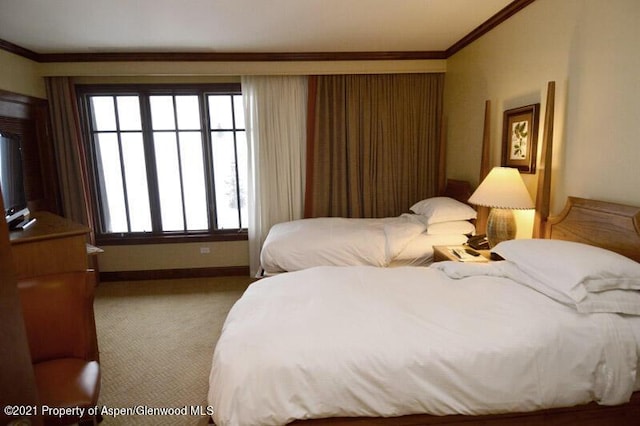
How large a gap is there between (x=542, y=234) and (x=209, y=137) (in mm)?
3588

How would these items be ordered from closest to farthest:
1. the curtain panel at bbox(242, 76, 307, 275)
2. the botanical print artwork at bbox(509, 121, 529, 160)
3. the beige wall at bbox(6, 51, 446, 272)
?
the botanical print artwork at bbox(509, 121, 529, 160) < the beige wall at bbox(6, 51, 446, 272) < the curtain panel at bbox(242, 76, 307, 275)

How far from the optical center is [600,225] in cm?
186

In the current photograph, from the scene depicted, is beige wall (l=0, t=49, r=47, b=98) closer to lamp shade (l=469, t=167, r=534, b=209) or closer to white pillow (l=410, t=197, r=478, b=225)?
white pillow (l=410, t=197, r=478, b=225)

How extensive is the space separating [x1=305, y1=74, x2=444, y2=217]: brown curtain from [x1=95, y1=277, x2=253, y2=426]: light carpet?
1.65m

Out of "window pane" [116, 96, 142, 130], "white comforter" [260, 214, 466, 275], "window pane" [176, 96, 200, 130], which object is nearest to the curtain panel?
"window pane" [176, 96, 200, 130]

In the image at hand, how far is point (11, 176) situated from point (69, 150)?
119cm

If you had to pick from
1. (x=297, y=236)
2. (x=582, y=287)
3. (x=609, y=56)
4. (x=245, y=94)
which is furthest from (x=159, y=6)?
(x=582, y=287)

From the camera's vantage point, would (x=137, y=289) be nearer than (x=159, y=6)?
No

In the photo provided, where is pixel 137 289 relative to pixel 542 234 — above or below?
below

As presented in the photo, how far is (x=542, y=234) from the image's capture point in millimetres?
2342

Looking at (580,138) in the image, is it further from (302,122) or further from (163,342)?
(163,342)

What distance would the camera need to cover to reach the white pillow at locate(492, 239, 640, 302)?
155 centimetres

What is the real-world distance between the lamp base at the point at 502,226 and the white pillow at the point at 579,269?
0.75 metres

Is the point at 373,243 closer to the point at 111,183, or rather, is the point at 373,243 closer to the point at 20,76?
the point at 111,183
